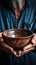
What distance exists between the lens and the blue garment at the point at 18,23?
73 cm

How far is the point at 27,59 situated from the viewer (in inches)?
28.6

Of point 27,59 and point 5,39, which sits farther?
point 27,59

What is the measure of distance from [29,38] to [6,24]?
23 centimetres

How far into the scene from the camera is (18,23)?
2.45 ft

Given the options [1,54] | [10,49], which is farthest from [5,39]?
[1,54]

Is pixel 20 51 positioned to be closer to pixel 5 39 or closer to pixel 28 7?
pixel 5 39

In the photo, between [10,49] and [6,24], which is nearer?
[10,49]

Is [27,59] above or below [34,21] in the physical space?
below

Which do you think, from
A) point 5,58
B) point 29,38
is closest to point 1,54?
point 5,58

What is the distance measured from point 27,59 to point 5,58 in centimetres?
11

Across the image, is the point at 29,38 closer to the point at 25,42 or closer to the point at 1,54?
the point at 25,42

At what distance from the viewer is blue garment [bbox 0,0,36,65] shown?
2.39 ft

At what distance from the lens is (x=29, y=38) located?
56 cm

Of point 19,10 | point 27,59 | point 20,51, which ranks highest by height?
point 19,10
